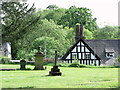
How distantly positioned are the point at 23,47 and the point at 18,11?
775 inches

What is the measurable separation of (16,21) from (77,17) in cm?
3403

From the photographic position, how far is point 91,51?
150ft

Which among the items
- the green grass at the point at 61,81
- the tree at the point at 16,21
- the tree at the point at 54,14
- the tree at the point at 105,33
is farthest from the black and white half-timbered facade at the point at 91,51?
the green grass at the point at 61,81

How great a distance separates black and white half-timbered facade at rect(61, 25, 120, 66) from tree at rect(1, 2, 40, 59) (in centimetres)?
1032

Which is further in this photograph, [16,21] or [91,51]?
[91,51]

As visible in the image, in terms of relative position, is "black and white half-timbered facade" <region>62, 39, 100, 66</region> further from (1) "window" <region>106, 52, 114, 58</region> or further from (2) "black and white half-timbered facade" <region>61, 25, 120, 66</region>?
(1) "window" <region>106, 52, 114, 58</region>

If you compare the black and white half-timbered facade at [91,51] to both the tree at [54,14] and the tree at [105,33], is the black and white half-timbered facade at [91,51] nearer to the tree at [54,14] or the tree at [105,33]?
the tree at [105,33]

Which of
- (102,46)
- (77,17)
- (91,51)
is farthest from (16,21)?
(77,17)

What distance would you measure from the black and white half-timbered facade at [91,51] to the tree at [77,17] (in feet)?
65.9

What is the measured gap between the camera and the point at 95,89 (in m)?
9.93

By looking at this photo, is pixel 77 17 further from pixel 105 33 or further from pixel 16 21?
pixel 16 21

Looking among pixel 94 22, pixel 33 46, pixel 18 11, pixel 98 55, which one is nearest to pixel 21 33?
pixel 18 11

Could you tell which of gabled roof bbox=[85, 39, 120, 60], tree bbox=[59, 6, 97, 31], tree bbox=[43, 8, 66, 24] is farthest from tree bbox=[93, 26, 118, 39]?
gabled roof bbox=[85, 39, 120, 60]

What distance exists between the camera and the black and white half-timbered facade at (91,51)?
4512cm
